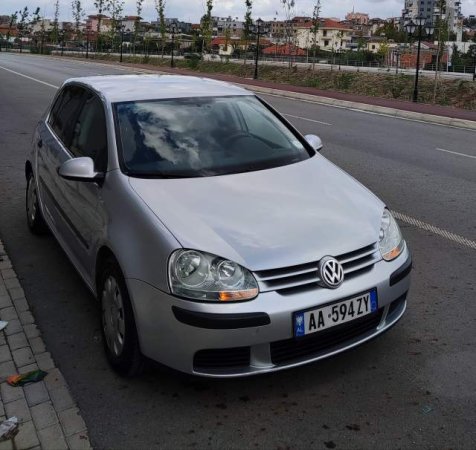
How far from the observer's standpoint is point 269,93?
Result: 26.5m

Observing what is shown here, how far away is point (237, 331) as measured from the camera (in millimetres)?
2820

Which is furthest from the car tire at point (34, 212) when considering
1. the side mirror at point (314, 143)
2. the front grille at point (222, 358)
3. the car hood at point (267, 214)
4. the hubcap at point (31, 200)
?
the front grille at point (222, 358)

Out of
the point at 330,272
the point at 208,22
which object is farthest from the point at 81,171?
the point at 208,22

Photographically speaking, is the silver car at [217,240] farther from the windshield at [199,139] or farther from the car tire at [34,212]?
the car tire at [34,212]

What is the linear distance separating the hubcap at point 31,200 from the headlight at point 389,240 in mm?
3454

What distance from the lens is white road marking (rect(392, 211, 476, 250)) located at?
5684 mm

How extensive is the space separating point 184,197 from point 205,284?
667mm

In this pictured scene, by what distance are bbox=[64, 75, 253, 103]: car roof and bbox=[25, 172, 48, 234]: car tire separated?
1.20m

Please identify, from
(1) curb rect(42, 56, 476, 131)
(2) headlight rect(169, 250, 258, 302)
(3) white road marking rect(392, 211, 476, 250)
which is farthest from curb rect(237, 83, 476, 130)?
(2) headlight rect(169, 250, 258, 302)

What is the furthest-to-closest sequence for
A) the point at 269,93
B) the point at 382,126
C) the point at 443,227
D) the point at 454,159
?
the point at 269,93 → the point at 382,126 → the point at 454,159 → the point at 443,227

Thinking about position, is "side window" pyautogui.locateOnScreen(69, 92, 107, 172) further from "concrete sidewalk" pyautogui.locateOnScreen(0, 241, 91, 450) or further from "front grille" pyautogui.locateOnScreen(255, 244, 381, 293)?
"front grille" pyautogui.locateOnScreen(255, 244, 381, 293)

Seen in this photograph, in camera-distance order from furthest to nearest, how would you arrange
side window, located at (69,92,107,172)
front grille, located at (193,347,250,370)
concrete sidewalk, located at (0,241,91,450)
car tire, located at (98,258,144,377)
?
1. side window, located at (69,92,107,172)
2. car tire, located at (98,258,144,377)
3. front grille, located at (193,347,250,370)
4. concrete sidewalk, located at (0,241,91,450)

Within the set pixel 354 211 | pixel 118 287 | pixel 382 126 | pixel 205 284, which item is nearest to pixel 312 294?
pixel 205 284

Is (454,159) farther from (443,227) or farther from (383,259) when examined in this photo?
(383,259)
